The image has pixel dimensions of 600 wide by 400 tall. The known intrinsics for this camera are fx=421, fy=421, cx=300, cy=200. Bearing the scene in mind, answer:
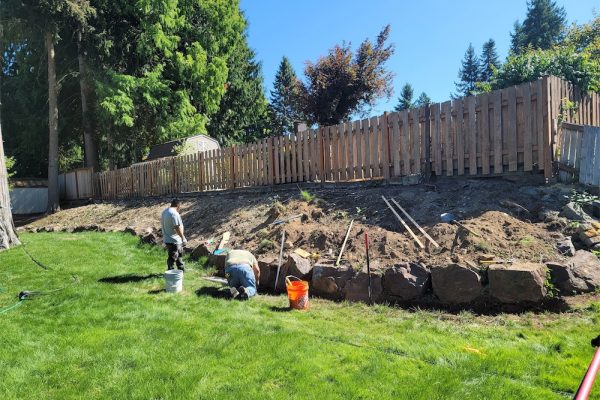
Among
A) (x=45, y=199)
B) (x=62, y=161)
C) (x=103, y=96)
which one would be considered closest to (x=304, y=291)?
(x=103, y=96)

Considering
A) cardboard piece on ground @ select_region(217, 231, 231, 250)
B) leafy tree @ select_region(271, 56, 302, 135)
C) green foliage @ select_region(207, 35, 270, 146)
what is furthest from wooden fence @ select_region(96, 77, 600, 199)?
leafy tree @ select_region(271, 56, 302, 135)

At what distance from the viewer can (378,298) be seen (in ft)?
20.2

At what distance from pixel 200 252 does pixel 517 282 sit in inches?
247

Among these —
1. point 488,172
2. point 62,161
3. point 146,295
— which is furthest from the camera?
point 62,161

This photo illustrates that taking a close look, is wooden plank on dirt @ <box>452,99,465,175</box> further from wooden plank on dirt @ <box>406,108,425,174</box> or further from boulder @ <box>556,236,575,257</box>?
boulder @ <box>556,236,575,257</box>

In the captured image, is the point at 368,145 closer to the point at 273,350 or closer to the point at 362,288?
the point at 362,288

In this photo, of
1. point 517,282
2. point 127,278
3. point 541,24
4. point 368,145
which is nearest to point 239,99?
point 368,145

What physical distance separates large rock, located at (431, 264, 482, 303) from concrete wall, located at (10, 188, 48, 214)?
82.3 ft

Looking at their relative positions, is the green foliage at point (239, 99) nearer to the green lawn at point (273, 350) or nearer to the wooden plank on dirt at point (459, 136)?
the wooden plank on dirt at point (459, 136)

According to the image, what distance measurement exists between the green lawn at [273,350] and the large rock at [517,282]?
268 mm

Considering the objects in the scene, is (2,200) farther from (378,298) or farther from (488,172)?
(488,172)

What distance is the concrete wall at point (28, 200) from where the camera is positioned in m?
23.7

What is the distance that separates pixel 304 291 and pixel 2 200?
9272 millimetres

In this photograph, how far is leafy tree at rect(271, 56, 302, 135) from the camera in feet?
135
